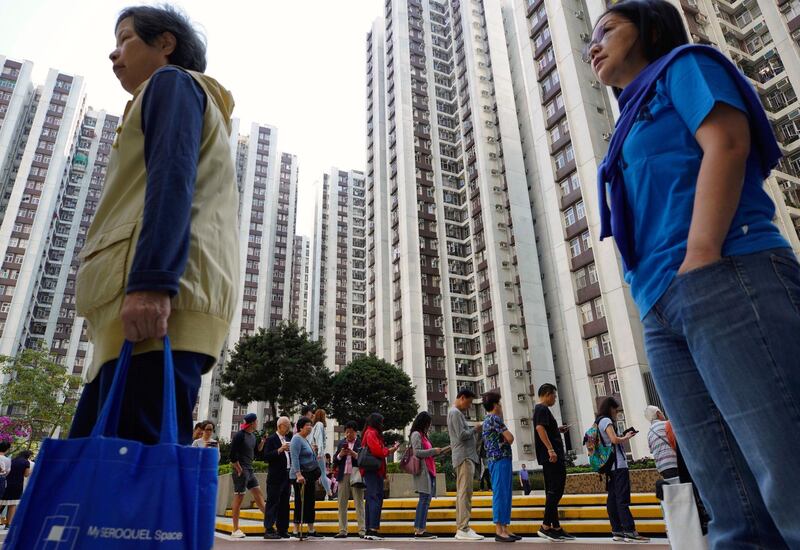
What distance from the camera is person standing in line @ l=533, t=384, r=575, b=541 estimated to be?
6.84 meters

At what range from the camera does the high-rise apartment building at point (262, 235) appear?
75.0 meters

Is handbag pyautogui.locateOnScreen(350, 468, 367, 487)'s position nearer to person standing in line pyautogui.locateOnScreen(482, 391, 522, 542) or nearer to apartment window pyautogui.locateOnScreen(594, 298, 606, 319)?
person standing in line pyautogui.locateOnScreen(482, 391, 522, 542)

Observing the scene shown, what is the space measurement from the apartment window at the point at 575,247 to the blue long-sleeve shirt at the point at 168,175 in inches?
1533

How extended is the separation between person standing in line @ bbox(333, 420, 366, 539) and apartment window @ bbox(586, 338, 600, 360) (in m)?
29.2

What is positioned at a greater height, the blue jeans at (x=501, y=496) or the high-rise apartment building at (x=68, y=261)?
the high-rise apartment building at (x=68, y=261)

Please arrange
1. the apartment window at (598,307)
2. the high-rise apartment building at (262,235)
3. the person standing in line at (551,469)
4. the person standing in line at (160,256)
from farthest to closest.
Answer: the high-rise apartment building at (262,235) → the apartment window at (598,307) → the person standing in line at (551,469) → the person standing in line at (160,256)

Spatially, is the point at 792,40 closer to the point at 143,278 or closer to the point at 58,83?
the point at 143,278

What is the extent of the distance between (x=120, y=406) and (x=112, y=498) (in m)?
0.27

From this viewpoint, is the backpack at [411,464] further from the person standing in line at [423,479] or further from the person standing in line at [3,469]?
the person standing in line at [3,469]

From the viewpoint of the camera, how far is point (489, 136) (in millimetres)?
57969

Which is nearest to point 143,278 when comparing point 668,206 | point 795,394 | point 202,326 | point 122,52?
point 202,326

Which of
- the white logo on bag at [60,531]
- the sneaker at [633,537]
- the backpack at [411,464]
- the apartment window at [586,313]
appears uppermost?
the apartment window at [586,313]

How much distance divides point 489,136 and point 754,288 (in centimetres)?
6000

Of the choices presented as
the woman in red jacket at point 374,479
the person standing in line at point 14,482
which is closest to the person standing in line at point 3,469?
the person standing in line at point 14,482
